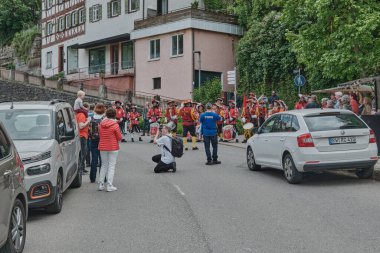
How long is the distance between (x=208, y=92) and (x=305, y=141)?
1046 inches

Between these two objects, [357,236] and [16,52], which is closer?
[357,236]

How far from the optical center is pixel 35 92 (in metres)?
51.4

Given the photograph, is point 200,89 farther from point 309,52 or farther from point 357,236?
point 357,236

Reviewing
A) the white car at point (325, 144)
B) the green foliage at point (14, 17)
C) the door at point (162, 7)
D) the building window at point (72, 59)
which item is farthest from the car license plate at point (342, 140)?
the green foliage at point (14, 17)

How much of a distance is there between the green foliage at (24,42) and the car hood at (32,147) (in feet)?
200

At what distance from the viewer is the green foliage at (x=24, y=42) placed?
6700 centimetres

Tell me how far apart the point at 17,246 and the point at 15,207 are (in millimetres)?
447

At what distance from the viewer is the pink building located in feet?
132

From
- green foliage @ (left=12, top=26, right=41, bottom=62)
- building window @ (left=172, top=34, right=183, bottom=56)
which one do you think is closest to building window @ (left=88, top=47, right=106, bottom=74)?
building window @ (left=172, top=34, right=183, bottom=56)

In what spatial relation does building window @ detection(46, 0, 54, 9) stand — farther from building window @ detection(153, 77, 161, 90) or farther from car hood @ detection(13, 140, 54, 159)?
car hood @ detection(13, 140, 54, 159)

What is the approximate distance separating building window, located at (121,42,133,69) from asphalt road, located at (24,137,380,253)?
116 ft

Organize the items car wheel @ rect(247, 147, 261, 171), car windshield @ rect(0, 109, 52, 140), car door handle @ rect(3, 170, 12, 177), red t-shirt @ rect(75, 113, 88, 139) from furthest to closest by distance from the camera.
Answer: car wheel @ rect(247, 147, 261, 171)
red t-shirt @ rect(75, 113, 88, 139)
car windshield @ rect(0, 109, 52, 140)
car door handle @ rect(3, 170, 12, 177)

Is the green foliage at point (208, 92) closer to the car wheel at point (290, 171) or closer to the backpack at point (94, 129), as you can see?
the backpack at point (94, 129)

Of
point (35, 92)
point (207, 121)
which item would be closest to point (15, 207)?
point (207, 121)
